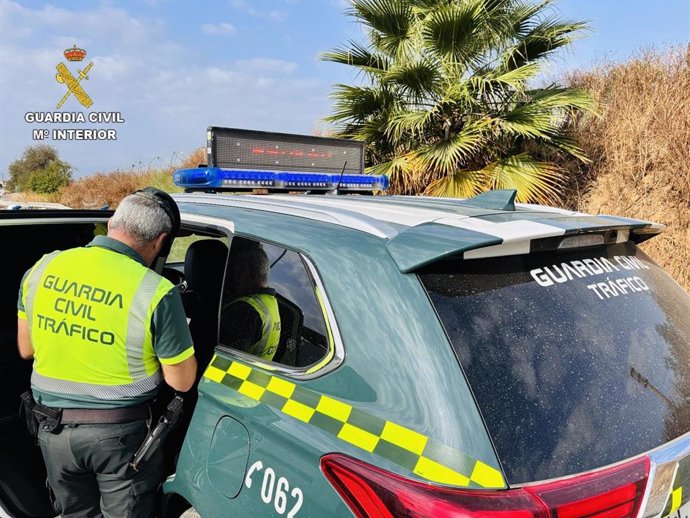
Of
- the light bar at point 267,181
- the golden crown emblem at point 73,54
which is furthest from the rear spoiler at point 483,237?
the golden crown emblem at point 73,54

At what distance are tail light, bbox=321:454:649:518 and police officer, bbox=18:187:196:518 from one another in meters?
0.80

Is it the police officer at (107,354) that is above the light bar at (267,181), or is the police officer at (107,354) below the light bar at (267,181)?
below

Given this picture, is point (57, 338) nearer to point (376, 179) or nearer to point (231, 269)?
point (231, 269)

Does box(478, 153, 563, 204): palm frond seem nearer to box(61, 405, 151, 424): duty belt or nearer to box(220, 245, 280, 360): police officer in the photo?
box(220, 245, 280, 360): police officer

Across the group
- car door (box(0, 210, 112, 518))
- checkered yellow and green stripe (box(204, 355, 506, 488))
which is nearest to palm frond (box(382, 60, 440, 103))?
car door (box(0, 210, 112, 518))

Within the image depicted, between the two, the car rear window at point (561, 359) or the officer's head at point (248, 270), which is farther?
the officer's head at point (248, 270)

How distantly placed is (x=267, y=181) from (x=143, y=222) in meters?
1.36

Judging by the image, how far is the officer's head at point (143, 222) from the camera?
1838 millimetres

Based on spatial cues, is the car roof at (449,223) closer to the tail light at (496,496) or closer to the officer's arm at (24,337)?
the tail light at (496,496)

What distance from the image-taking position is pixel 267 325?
5.87ft

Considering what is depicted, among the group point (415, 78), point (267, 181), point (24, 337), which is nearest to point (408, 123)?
point (415, 78)

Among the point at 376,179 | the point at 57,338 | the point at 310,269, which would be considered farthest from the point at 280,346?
the point at 376,179

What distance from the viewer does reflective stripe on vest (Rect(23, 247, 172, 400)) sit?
1.69m

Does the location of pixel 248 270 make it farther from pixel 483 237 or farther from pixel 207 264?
pixel 483 237
